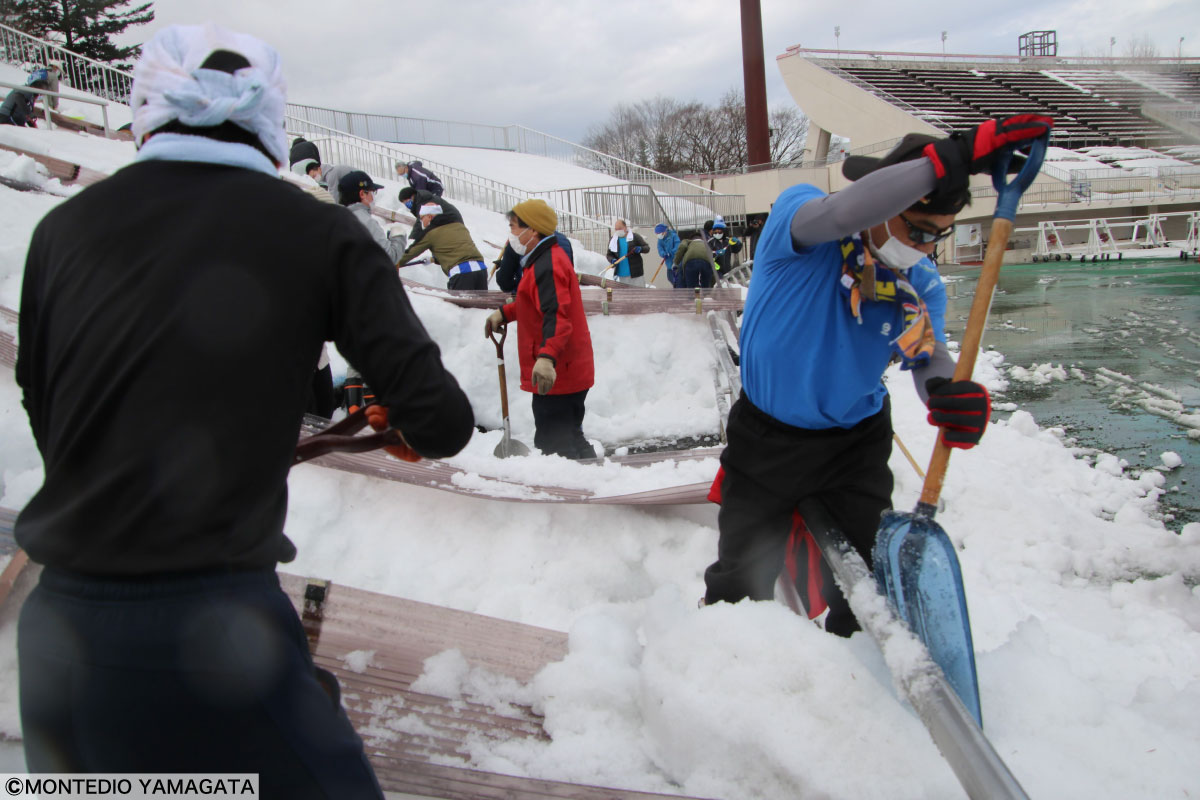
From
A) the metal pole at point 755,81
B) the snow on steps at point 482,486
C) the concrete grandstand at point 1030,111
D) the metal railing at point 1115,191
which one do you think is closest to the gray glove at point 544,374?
the snow on steps at point 482,486

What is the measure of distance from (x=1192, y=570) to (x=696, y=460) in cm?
244

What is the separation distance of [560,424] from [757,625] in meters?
2.84

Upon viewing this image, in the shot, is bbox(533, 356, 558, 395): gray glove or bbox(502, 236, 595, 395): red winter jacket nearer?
bbox(533, 356, 558, 395): gray glove

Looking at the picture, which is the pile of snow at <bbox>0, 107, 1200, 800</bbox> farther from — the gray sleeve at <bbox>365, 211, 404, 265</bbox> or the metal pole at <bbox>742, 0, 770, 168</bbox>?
the metal pole at <bbox>742, 0, 770, 168</bbox>

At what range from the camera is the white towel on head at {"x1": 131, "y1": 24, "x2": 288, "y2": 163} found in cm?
115

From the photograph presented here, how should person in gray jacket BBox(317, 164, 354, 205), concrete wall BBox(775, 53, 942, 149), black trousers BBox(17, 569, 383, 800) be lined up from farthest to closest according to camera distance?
concrete wall BBox(775, 53, 942, 149), person in gray jacket BBox(317, 164, 354, 205), black trousers BBox(17, 569, 383, 800)

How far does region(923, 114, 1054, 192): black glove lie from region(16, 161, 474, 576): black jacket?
1.29 meters

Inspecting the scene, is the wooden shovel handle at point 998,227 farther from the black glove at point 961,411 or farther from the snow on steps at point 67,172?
the snow on steps at point 67,172

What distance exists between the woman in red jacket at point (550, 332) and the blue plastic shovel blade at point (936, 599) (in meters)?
2.72

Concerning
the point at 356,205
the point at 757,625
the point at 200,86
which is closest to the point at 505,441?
the point at 356,205

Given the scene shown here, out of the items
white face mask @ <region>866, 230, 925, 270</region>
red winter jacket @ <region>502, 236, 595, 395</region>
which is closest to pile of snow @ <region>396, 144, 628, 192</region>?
red winter jacket @ <region>502, 236, 595, 395</region>

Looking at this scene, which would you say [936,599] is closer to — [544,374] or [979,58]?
[544,374]

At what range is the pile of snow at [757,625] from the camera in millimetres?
1782

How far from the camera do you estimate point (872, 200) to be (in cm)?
177
